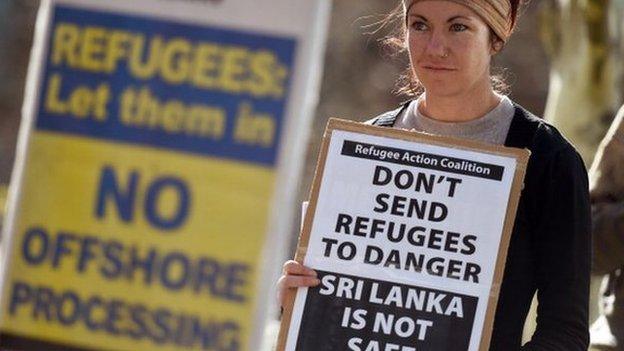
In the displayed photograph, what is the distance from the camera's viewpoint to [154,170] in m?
5.23

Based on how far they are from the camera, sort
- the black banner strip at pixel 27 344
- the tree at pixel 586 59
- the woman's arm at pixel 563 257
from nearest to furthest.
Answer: the woman's arm at pixel 563 257
the black banner strip at pixel 27 344
the tree at pixel 586 59

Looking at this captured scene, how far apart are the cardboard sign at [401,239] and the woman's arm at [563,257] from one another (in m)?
0.07

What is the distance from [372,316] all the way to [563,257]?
0.43 m

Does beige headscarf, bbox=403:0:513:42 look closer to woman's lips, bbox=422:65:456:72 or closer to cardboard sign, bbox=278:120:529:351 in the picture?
woman's lips, bbox=422:65:456:72

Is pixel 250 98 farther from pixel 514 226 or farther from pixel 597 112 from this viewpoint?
pixel 597 112

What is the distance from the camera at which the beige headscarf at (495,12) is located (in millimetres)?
3582

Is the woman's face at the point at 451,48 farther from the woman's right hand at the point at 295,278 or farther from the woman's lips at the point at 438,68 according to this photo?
the woman's right hand at the point at 295,278

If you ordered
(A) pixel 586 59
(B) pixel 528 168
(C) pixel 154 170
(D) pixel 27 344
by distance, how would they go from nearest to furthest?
1. (B) pixel 528 168
2. (C) pixel 154 170
3. (D) pixel 27 344
4. (A) pixel 586 59

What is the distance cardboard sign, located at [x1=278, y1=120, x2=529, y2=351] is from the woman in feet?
0.17

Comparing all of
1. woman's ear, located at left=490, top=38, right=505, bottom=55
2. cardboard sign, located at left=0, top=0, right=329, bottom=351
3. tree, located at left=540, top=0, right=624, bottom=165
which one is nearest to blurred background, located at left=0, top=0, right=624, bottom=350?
tree, located at left=540, top=0, right=624, bottom=165

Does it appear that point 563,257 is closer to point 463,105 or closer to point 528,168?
point 528,168

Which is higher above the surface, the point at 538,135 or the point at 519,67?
the point at 519,67

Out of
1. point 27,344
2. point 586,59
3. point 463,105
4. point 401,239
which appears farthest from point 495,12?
point 586,59

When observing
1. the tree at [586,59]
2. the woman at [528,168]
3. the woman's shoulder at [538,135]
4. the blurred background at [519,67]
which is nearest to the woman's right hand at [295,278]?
the woman at [528,168]
